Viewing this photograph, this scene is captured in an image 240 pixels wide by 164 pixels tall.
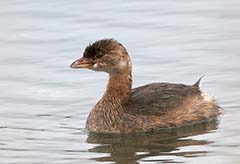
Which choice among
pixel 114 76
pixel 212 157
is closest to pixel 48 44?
pixel 114 76

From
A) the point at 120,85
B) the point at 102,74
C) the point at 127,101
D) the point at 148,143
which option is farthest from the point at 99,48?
the point at 102,74

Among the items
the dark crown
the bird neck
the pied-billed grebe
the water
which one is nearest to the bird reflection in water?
the water

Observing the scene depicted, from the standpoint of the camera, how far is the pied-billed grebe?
1357 centimetres

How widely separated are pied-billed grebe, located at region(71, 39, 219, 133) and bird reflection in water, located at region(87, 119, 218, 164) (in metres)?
0.15

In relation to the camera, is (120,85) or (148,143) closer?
(148,143)

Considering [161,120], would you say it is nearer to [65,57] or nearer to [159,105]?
[159,105]

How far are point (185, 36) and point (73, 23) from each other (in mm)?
1921

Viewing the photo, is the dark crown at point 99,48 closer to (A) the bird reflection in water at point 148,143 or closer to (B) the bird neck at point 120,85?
Result: (B) the bird neck at point 120,85

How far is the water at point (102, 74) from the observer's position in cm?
1230

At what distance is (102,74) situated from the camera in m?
15.9

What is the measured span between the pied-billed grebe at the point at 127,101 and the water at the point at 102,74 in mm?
227

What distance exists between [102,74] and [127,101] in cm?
215

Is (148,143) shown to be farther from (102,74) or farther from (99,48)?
(102,74)

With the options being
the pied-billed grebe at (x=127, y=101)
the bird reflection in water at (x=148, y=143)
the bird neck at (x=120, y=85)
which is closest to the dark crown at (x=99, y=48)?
the pied-billed grebe at (x=127, y=101)
